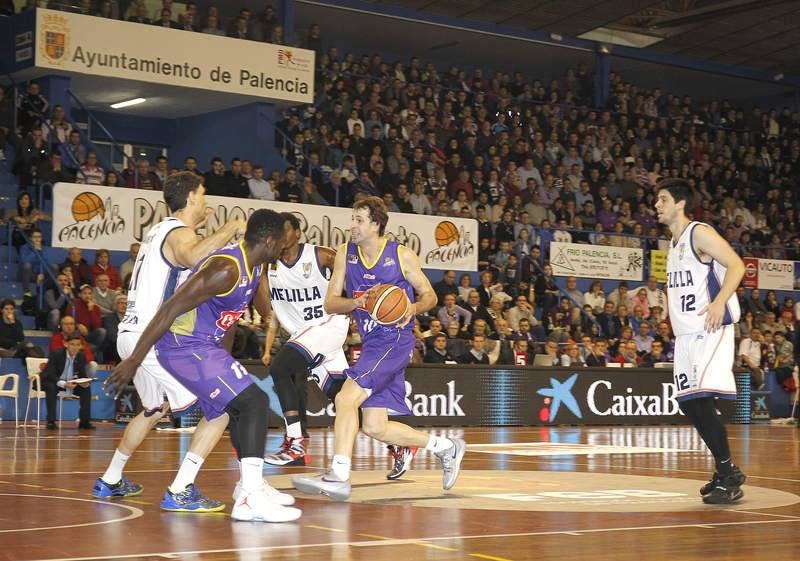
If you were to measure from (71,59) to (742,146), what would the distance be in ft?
68.8

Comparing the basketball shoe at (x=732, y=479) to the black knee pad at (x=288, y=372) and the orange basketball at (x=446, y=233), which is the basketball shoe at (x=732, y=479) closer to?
the black knee pad at (x=288, y=372)

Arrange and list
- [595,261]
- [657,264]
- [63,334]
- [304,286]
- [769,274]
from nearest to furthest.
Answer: [304,286] → [63,334] → [595,261] → [657,264] → [769,274]

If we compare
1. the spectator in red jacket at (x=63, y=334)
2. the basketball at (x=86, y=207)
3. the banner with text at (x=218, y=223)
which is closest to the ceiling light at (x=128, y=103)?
the banner with text at (x=218, y=223)

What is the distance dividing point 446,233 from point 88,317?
7.93 metres

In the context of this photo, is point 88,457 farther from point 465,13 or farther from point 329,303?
point 465,13

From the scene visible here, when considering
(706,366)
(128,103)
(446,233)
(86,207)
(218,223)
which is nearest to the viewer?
(706,366)

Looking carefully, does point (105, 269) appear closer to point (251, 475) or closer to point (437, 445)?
point (437, 445)

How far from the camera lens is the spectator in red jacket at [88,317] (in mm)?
19047

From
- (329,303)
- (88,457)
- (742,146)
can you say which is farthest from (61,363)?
(742,146)

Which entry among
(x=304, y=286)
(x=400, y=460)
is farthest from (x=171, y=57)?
(x=400, y=460)

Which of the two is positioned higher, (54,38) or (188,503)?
(54,38)

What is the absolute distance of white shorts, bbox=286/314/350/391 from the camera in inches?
443

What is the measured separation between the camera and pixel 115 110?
2786cm

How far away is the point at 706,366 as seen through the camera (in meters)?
8.66
